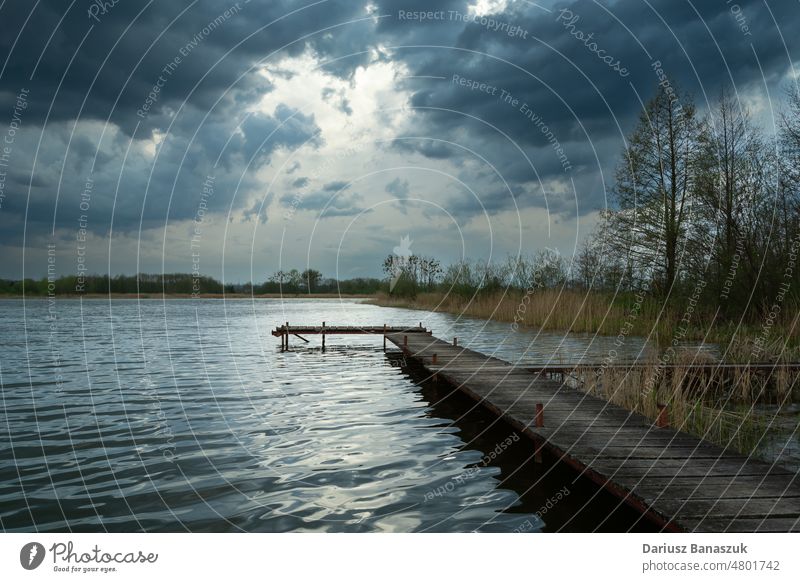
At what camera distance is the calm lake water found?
6371 mm

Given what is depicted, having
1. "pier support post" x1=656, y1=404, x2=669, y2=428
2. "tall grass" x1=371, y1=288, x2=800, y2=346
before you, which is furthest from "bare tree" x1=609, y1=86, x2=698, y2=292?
"pier support post" x1=656, y1=404, x2=669, y2=428

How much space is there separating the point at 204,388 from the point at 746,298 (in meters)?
17.2

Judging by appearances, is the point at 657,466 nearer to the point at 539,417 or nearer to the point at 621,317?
the point at 539,417

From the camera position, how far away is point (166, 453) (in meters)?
8.70

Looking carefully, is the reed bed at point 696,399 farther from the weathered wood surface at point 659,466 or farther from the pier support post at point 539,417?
the pier support post at point 539,417

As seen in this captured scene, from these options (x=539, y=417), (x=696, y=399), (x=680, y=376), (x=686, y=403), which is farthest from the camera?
(x=680, y=376)

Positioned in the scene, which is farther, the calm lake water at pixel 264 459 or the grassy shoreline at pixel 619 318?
the grassy shoreline at pixel 619 318

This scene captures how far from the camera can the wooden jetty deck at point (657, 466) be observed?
16.6ft

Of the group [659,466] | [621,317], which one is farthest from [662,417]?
[621,317]

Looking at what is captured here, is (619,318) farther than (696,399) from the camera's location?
Yes
